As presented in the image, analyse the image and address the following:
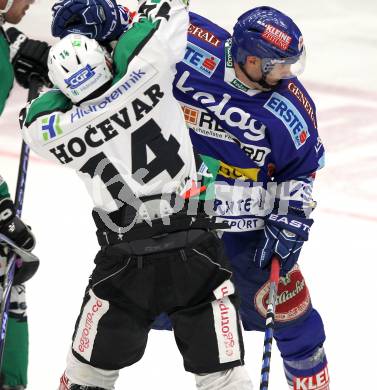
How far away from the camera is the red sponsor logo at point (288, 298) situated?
4.52 m

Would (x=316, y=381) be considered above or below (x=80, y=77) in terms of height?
below

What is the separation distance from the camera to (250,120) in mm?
4301

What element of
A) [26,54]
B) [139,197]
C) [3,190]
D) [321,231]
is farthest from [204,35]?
[321,231]

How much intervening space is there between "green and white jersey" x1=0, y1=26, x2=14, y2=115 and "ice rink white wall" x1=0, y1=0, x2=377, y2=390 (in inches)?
48.1

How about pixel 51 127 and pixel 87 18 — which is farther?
pixel 87 18

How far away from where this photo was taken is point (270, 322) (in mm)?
4266

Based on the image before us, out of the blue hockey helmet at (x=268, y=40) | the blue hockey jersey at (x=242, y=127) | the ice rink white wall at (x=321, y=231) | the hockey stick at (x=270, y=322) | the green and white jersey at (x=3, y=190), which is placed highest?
the blue hockey helmet at (x=268, y=40)

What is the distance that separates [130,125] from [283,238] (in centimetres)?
84

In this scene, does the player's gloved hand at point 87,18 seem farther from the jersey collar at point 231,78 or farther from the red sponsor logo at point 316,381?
the red sponsor logo at point 316,381

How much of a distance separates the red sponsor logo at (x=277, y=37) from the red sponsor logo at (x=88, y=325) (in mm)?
1054

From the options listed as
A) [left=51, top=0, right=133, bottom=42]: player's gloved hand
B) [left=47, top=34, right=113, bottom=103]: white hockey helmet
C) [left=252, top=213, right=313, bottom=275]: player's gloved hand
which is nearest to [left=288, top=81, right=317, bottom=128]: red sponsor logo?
[left=252, top=213, right=313, bottom=275]: player's gloved hand

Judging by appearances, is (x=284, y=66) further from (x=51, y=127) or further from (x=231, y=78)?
(x=51, y=127)

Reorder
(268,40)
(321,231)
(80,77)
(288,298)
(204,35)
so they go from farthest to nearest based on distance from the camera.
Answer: (321,231) → (288,298) → (204,35) → (268,40) → (80,77)

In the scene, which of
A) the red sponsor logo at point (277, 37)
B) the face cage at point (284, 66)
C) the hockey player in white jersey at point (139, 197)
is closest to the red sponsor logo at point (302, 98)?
the face cage at point (284, 66)
